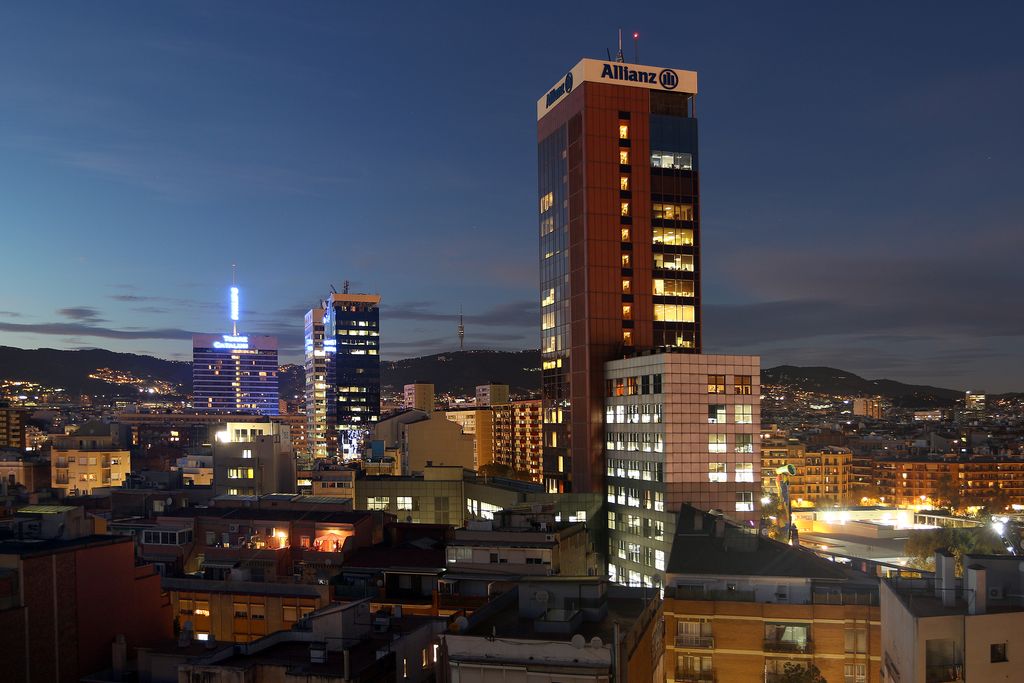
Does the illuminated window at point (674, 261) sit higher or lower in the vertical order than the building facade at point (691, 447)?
higher

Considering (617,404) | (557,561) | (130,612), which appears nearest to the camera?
(130,612)

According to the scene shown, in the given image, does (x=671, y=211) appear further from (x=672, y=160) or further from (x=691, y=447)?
(x=691, y=447)

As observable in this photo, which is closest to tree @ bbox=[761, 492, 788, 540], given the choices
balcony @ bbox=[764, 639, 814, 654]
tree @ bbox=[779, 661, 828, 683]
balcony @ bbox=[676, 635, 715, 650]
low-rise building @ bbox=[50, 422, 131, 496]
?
balcony @ bbox=[764, 639, 814, 654]

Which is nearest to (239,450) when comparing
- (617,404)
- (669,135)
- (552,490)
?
(552,490)

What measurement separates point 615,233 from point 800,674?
2909 inches

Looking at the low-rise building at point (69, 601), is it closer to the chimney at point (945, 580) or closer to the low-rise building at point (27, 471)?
the chimney at point (945, 580)

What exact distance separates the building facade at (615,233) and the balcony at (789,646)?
64.3m

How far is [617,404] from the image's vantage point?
108688 millimetres

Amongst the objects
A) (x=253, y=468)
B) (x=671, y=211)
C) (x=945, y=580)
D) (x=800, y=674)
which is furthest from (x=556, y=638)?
(x=253, y=468)

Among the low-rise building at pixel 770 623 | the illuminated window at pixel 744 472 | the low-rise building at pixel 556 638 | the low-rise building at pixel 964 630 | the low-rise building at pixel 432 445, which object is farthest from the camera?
the low-rise building at pixel 432 445

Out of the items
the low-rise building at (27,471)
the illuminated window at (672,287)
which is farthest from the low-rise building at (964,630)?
the low-rise building at (27,471)

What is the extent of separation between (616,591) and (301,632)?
1351cm

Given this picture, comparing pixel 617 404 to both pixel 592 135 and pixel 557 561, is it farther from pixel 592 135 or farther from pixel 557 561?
pixel 557 561

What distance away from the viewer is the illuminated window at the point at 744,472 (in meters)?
96.9
